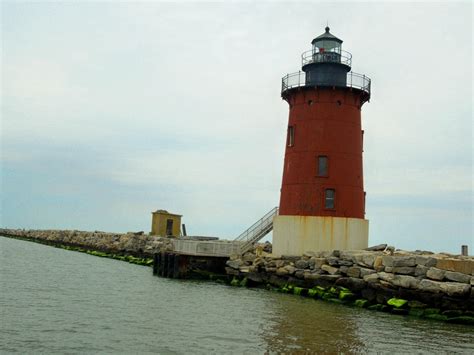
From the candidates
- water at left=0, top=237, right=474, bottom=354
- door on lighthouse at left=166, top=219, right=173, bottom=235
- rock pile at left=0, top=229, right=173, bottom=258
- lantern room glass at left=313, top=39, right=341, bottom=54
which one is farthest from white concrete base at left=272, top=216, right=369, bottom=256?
door on lighthouse at left=166, top=219, right=173, bottom=235

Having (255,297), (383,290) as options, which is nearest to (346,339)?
(383,290)

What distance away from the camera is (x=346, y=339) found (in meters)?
14.9

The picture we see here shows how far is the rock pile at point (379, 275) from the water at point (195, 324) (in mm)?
1248

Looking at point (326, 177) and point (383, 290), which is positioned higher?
point (326, 177)

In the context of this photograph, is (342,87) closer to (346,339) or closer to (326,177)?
(326,177)

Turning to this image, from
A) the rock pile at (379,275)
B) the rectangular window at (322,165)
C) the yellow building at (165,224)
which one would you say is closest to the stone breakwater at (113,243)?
the yellow building at (165,224)

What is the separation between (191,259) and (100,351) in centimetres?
1837

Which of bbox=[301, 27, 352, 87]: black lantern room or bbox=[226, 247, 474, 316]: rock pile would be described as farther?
bbox=[301, 27, 352, 87]: black lantern room

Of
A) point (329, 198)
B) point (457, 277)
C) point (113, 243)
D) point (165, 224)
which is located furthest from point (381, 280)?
point (113, 243)

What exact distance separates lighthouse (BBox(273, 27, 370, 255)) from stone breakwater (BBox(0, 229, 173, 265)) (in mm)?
11660

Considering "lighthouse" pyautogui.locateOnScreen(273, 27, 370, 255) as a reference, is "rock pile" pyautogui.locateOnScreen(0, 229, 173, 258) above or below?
below

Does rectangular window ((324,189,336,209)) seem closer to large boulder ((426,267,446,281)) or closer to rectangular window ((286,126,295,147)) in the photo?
rectangular window ((286,126,295,147))

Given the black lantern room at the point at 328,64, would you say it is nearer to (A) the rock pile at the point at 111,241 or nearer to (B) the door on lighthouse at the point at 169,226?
(A) the rock pile at the point at 111,241

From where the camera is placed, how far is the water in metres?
13.8
